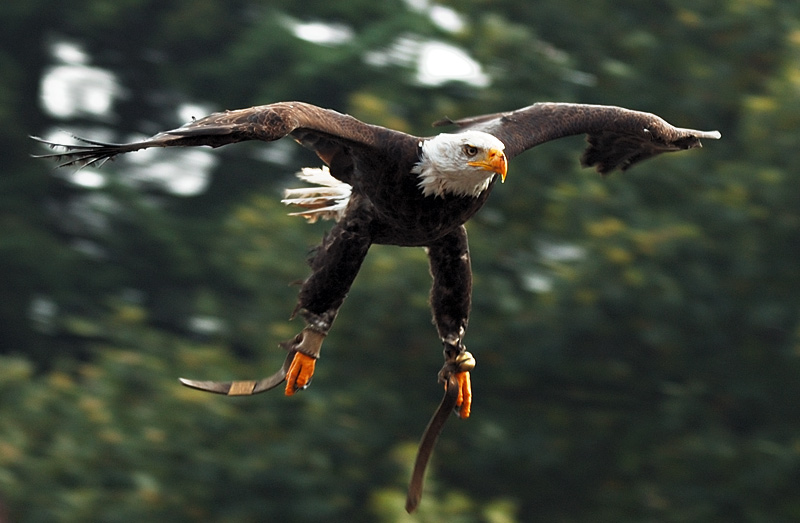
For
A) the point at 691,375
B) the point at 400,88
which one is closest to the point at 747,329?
the point at 691,375

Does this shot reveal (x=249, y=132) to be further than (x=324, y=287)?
No

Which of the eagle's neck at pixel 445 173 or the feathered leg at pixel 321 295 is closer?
the eagle's neck at pixel 445 173

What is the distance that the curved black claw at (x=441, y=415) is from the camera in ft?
15.3

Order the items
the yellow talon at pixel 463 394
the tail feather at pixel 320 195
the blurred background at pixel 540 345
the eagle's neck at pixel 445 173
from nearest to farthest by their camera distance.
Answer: the eagle's neck at pixel 445 173 → the yellow talon at pixel 463 394 → the tail feather at pixel 320 195 → the blurred background at pixel 540 345

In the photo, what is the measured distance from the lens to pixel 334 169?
4.64 m

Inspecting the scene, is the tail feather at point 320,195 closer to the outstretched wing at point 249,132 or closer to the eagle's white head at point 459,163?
the outstretched wing at point 249,132

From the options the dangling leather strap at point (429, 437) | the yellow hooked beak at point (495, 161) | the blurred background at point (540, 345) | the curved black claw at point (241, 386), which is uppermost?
the yellow hooked beak at point (495, 161)

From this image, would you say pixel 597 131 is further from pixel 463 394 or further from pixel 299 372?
pixel 299 372

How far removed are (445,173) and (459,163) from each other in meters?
0.06

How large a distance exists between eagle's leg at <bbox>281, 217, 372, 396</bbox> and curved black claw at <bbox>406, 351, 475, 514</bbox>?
0.48 metres

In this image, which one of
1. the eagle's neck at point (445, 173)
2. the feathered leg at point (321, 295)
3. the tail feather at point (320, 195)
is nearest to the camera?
the eagle's neck at point (445, 173)

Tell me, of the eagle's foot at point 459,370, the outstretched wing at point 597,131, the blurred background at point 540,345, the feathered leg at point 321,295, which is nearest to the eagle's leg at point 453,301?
the eagle's foot at point 459,370

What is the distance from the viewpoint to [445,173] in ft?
13.5

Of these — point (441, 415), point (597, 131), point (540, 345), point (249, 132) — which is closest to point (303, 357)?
point (441, 415)
